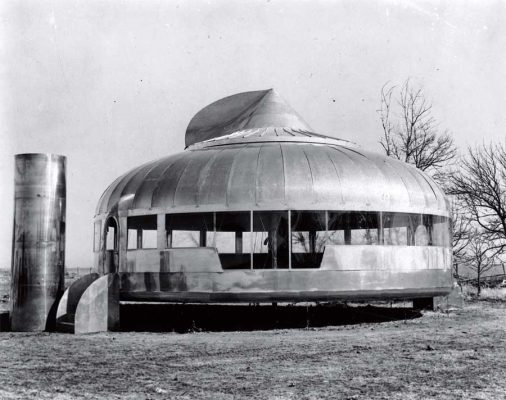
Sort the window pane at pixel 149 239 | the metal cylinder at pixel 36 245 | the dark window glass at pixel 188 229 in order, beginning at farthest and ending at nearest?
the window pane at pixel 149 239 → the dark window glass at pixel 188 229 → the metal cylinder at pixel 36 245

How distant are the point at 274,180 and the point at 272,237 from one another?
167 cm

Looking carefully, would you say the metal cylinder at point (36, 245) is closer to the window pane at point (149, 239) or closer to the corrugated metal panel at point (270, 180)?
the window pane at point (149, 239)

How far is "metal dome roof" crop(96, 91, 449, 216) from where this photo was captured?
62.2ft

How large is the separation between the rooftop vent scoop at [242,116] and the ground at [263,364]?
8669 millimetres

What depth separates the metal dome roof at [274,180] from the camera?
62.2 ft

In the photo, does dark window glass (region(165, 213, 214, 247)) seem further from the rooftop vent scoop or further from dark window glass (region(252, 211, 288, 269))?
the rooftop vent scoop

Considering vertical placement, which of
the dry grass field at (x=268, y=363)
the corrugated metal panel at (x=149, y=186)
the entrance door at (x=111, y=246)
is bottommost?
the dry grass field at (x=268, y=363)

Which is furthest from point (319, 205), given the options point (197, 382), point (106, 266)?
point (197, 382)

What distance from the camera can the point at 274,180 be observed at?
1900 centimetres

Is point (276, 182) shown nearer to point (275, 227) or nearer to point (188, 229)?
point (275, 227)

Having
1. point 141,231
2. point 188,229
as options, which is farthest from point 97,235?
point 188,229

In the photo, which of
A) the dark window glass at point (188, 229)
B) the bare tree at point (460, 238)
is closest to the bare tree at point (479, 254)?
the bare tree at point (460, 238)

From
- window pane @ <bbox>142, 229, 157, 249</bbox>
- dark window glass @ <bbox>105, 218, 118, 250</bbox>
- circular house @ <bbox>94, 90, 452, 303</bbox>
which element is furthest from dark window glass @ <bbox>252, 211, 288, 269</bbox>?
dark window glass @ <bbox>105, 218, 118, 250</bbox>

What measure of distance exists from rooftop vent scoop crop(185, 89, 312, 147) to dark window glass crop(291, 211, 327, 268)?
204 inches
